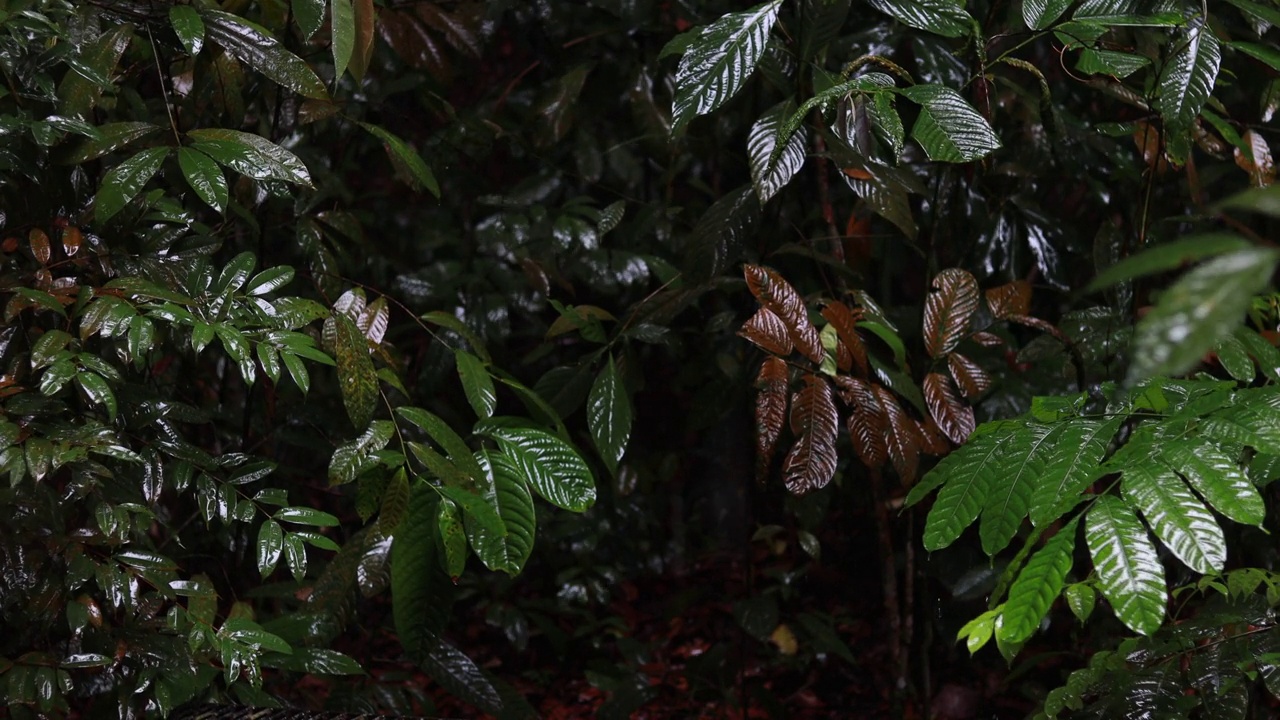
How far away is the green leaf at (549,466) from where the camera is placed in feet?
3.76

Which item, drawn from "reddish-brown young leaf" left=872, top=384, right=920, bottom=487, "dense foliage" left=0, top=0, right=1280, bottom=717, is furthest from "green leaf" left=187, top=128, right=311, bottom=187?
"reddish-brown young leaf" left=872, top=384, right=920, bottom=487

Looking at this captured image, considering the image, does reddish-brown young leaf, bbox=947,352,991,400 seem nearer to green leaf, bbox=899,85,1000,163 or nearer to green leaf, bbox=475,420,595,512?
green leaf, bbox=899,85,1000,163

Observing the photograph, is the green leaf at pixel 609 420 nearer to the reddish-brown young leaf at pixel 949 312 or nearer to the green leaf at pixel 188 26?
the reddish-brown young leaf at pixel 949 312

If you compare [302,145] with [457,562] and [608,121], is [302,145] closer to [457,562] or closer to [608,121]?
[608,121]

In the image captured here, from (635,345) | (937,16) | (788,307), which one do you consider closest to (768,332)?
(788,307)

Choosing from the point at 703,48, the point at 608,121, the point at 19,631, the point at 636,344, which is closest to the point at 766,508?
the point at 636,344

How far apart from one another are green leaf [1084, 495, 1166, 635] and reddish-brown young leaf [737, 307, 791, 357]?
517 mm

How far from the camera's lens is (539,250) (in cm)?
206

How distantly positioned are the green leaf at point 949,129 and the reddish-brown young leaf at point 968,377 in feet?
1.37

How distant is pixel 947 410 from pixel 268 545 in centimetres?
85

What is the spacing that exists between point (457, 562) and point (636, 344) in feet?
4.25

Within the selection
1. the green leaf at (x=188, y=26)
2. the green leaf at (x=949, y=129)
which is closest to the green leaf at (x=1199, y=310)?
the green leaf at (x=949, y=129)

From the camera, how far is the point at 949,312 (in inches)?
55.1

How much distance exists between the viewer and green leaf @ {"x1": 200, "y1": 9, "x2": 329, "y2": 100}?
116cm
